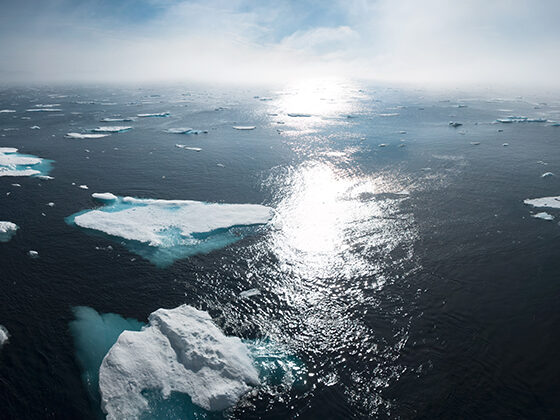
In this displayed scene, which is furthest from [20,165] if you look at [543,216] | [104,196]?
→ [543,216]

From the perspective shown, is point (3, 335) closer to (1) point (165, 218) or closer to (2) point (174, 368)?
(2) point (174, 368)

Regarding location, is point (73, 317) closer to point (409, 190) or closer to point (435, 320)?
point (435, 320)

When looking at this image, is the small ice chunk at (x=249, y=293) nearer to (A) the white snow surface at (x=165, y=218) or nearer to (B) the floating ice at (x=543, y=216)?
(A) the white snow surface at (x=165, y=218)

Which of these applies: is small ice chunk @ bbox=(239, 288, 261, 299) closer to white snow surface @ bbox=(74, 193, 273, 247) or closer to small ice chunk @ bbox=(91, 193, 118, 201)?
white snow surface @ bbox=(74, 193, 273, 247)

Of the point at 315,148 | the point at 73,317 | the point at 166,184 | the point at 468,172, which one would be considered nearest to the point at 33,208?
the point at 166,184

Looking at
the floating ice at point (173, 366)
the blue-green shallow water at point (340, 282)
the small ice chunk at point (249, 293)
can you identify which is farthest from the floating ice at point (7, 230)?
A: the small ice chunk at point (249, 293)

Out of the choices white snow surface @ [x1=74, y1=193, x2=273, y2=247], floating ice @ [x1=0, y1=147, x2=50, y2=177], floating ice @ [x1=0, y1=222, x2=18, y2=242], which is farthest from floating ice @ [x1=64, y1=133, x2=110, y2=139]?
floating ice @ [x1=0, y1=222, x2=18, y2=242]

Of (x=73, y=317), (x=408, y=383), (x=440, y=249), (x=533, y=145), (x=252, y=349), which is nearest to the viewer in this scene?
(x=408, y=383)
